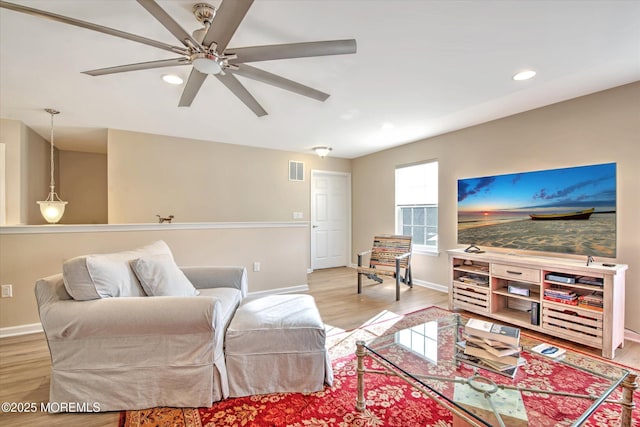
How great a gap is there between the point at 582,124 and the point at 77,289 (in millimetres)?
4457

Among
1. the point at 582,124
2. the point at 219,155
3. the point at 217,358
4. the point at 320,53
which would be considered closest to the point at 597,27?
the point at 582,124

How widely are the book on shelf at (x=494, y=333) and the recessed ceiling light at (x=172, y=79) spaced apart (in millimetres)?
2891

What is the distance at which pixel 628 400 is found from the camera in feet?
4.14

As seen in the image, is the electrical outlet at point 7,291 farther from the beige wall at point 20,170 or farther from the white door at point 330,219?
the white door at point 330,219

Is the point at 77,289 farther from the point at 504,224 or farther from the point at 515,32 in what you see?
the point at 504,224

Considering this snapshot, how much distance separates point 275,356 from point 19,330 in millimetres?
2887

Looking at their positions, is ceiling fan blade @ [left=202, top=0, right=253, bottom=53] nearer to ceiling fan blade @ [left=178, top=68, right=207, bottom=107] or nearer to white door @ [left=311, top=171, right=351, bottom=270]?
ceiling fan blade @ [left=178, top=68, right=207, bottom=107]

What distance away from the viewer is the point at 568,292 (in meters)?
2.53

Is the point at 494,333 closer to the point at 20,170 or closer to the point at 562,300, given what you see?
the point at 562,300

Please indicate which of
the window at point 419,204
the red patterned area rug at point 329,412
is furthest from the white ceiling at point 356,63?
the red patterned area rug at point 329,412

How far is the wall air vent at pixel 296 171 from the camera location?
5371 mm

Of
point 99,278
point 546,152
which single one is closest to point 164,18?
point 99,278

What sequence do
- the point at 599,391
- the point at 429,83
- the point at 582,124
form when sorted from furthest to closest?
the point at 582,124, the point at 429,83, the point at 599,391

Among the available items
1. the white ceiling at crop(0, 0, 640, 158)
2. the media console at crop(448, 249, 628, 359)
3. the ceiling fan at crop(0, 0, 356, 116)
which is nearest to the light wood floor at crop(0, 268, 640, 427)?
the media console at crop(448, 249, 628, 359)
